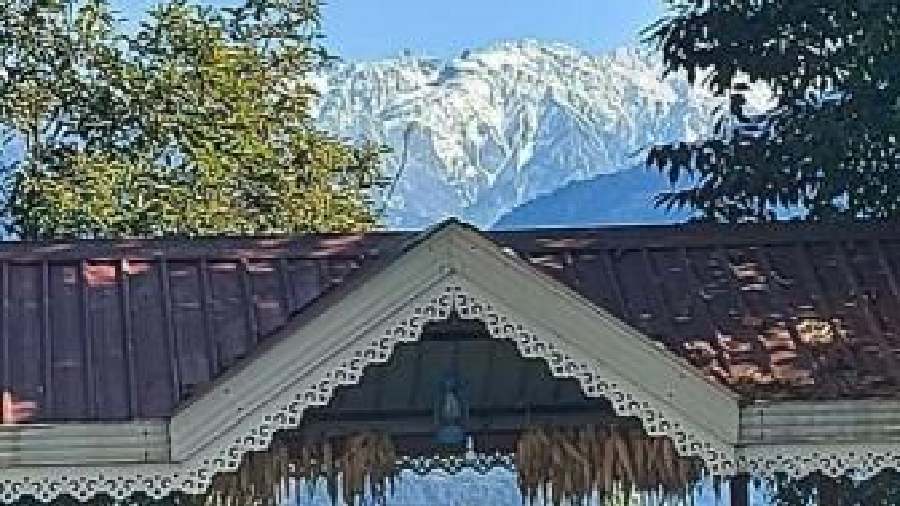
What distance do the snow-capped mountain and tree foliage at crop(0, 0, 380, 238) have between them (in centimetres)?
9984

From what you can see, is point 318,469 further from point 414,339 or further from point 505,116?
point 505,116

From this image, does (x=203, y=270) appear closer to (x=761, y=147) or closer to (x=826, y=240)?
(x=826, y=240)

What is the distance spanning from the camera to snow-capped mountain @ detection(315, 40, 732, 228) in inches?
5389

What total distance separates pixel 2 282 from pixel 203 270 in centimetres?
67

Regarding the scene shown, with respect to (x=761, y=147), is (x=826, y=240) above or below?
below

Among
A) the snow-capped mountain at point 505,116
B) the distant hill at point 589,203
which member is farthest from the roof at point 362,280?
the snow-capped mountain at point 505,116

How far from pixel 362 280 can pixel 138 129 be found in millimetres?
9955

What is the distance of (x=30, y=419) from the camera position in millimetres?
5672

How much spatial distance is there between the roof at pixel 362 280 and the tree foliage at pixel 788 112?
85 cm

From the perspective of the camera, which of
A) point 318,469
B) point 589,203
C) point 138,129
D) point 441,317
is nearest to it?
point 441,317

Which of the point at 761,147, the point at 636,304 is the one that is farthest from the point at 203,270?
the point at 761,147

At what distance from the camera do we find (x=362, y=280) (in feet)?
18.1

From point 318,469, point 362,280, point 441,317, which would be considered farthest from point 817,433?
point 318,469

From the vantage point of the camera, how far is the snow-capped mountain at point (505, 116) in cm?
13688
